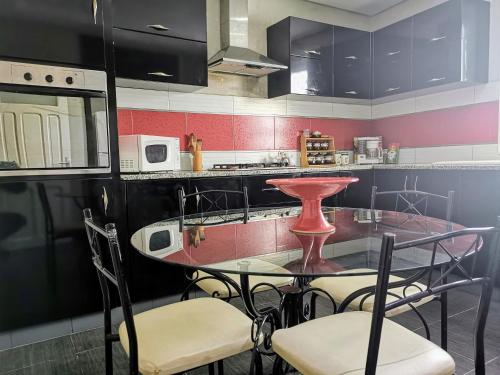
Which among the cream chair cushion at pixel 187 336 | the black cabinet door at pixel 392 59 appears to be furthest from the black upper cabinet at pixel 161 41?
the black cabinet door at pixel 392 59

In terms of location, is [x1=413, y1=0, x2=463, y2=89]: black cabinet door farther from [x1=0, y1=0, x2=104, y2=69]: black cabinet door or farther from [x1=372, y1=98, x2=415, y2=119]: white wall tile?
[x1=0, y1=0, x2=104, y2=69]: black cabinet door

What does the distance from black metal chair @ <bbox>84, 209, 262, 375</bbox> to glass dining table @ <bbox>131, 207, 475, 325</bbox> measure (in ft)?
0.40

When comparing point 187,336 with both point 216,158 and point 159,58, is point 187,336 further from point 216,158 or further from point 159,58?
point 216,158

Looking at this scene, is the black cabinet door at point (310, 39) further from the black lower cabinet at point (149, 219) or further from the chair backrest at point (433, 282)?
the chair backrest at point (433, 282)

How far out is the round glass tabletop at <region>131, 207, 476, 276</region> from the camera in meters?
1.08

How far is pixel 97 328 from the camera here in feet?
7.59

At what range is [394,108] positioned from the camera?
4074 mm

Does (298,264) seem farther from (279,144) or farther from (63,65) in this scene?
(279,144)

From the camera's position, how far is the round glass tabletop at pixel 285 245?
1.08 metres

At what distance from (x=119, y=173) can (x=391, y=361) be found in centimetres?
189

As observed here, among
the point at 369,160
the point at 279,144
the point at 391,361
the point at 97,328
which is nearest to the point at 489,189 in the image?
the point at 369,160

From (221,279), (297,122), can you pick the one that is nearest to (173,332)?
(221,279)

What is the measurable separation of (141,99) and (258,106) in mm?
1157

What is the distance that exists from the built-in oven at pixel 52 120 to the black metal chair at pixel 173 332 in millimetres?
1024
